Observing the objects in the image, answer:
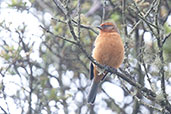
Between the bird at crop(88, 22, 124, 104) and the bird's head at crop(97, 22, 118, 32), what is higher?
the bird's head at crop(97, 22, 118, 32)

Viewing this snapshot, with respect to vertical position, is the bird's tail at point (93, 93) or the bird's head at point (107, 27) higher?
the bird's head at point (107, 27)

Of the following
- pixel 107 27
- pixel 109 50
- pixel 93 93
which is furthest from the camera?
pixel 93 93

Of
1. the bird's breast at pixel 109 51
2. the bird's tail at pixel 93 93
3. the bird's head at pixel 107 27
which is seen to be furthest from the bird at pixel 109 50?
the bird's tail at pixel 93 93

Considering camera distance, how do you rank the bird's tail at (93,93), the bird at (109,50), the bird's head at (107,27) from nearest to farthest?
the bird at (109,50), the bird's head at (107,27), the bird's tail at (93,93)

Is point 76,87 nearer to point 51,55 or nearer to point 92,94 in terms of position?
point 51,55

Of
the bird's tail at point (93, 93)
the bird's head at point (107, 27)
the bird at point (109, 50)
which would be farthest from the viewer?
the bird's tail at point (93, 93)

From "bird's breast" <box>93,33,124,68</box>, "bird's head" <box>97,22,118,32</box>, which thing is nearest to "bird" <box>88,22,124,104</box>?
"bird's breast" <box>93,33,124,68</box>

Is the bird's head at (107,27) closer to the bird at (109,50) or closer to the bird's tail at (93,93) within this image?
the bird at (109,50)

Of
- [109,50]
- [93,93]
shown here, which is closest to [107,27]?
[109,50]

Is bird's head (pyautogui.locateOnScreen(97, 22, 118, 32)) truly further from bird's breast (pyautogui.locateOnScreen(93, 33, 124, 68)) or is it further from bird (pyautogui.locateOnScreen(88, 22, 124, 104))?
bird's breast (pyautogui.locateOnScreen(93, 33, 124, 68))

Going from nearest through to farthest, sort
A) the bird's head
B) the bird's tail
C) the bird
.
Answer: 1. the bird
2. the bird's head
3. the bird's tail

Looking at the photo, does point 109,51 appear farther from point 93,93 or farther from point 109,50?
point 93,93

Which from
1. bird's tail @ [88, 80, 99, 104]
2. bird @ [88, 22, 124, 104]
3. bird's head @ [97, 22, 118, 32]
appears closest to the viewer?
bird @ [88, 22, 124, 104]

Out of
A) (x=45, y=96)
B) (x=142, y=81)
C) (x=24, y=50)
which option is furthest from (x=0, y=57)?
(x=142, y=81)
